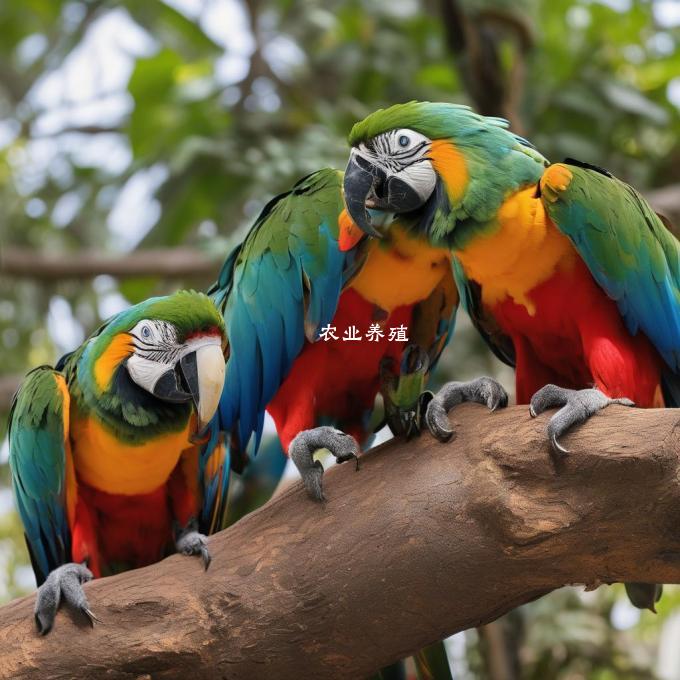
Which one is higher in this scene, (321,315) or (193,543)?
(321,315)

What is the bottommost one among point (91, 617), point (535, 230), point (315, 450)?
point (91, 617)

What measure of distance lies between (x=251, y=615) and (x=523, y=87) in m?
2.91

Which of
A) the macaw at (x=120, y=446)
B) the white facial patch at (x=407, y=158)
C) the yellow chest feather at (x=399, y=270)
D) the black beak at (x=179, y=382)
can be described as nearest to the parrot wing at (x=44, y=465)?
the macaw at (x=120, y=446)

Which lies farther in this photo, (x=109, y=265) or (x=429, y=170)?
(x=109, y=265)

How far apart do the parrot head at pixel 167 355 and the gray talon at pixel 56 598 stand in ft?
1.34

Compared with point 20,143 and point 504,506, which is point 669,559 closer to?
point 504,506

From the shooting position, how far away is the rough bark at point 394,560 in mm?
1642

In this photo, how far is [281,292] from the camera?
2.18m

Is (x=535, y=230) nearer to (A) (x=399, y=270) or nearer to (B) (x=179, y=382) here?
(A) (x=399, y=270)

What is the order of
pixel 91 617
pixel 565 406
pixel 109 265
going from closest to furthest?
1. pixel 565 406
2. pixel 91 617
3. pixel 109 265

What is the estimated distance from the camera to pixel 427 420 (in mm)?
1943

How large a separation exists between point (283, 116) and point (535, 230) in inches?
107

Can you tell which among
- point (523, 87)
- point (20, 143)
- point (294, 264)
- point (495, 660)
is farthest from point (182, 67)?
point (495, 660)

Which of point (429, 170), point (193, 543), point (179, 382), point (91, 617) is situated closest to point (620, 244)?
point (429, 170)
